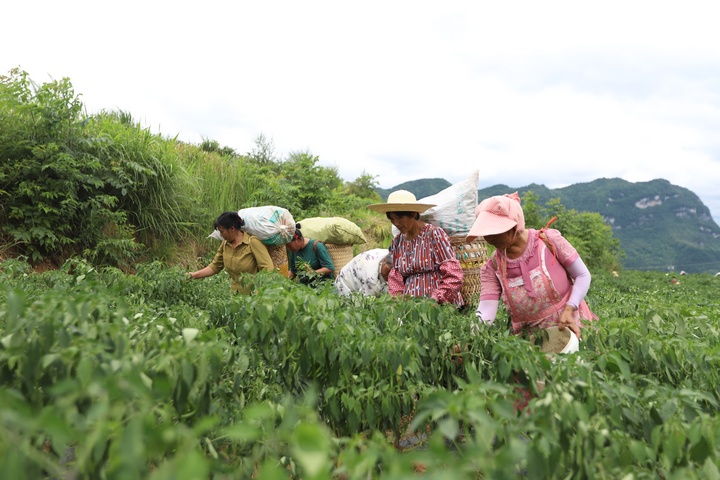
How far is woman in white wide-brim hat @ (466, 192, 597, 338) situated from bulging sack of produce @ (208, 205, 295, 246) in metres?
2.43

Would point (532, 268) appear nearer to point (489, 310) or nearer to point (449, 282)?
point (489, 310)

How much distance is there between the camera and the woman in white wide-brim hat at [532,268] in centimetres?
276

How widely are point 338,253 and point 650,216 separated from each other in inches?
4904

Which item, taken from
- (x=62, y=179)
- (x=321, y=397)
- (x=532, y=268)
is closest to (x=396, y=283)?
(x=532, y=268)

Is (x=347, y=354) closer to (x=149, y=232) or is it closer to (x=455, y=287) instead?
(x=455, y=287)

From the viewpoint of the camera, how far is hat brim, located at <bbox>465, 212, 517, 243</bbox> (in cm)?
268

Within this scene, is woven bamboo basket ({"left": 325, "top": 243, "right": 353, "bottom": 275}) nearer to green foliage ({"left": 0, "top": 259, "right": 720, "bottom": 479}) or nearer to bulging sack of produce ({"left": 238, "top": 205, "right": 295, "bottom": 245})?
bulging sack of produce ({"left": 238, "top": 205, "right": 295, "bottom": 245})

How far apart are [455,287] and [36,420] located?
9.94 feet

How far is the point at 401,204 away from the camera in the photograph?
12.1ft

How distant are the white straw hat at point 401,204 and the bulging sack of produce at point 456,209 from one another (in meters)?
0.23

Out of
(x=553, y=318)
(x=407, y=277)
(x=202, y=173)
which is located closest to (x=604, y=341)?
(x=553, y=318)

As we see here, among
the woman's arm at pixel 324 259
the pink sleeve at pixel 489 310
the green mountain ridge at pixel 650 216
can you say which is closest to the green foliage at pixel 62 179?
the woman's arm at pixel 324 259

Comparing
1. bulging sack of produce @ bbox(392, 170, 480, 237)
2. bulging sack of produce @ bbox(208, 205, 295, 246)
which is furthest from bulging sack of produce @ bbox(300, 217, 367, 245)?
bulging sack of produce @ bbox(392, 170, 480, 237)

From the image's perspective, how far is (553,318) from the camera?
9.52 feet
